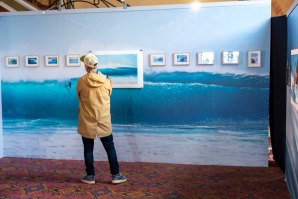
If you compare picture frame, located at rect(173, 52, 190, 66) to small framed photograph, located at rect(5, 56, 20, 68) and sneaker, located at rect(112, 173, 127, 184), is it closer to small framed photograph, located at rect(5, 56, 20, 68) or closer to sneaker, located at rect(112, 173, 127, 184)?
sneaker, located at rect(112, 173, 127, 184)

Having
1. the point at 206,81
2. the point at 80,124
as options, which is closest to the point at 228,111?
the point at 206,81

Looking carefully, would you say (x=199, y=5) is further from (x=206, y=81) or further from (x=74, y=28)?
(x=74, y=28)

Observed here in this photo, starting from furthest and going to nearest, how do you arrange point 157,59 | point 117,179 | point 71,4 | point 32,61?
point 71,4, point 32,61, point 157,59, point 117,179

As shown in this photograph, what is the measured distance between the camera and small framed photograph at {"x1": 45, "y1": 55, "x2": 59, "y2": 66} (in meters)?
4.89

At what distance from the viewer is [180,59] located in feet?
15.1

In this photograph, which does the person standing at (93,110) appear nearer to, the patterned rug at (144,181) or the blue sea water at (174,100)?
the patterned rug at (144,181)

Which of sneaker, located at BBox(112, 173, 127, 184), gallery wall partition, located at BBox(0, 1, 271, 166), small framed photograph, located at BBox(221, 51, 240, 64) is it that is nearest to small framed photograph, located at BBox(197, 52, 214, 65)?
gallery wall partition, located at BBox(0, 1, 271, 166)

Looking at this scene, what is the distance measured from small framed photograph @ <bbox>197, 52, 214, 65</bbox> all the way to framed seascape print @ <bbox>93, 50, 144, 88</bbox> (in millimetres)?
758

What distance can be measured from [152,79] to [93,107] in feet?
3.73

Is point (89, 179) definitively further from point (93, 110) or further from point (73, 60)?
point (73, 60)

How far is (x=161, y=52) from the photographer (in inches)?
183

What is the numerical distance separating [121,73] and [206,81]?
1.12 m

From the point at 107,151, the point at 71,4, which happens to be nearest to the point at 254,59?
the point at 107,151

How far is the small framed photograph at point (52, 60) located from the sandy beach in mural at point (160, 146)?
91cm
